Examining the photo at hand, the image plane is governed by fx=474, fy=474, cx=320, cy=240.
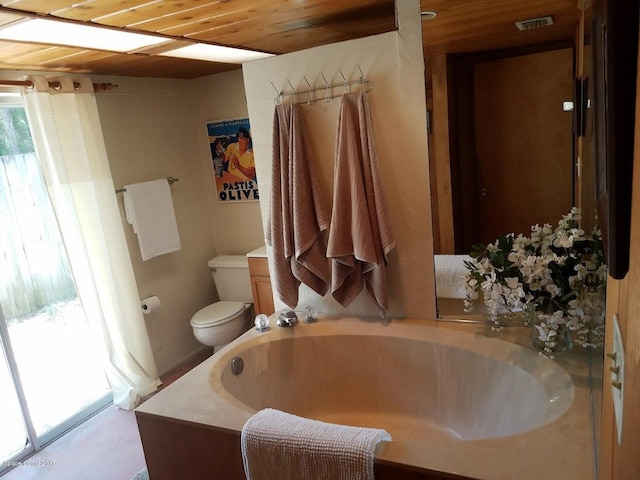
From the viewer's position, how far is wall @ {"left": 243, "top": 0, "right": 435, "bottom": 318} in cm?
207

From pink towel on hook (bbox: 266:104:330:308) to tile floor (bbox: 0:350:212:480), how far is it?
4.76 ft

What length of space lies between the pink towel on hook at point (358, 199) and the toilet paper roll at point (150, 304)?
1807 mm

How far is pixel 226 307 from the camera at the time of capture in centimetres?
374

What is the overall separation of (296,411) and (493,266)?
1170 millimetres

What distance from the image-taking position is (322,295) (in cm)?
243

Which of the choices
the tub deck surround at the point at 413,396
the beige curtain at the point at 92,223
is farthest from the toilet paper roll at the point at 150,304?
the tub deck surround at the point at 413,396

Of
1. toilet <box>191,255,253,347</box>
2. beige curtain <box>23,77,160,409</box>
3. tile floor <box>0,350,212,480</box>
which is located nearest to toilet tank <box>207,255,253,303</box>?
toilet <box>191,255,253,347</box>

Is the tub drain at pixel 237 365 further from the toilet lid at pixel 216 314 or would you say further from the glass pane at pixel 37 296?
the glass pane at pixel 37 296

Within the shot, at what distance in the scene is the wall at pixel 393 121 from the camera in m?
2.07

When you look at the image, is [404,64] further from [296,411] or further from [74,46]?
[296,411]

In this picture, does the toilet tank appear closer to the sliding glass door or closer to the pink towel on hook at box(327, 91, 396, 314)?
the sliding glass door

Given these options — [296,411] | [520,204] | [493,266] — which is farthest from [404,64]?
[296,411]

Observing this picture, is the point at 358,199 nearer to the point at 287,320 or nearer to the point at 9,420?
the point at 287,320

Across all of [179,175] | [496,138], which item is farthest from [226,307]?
[496,138]
